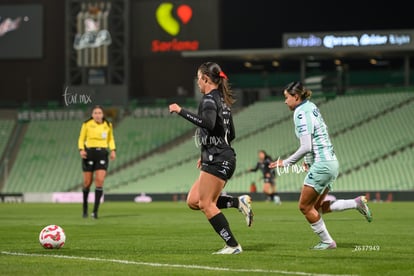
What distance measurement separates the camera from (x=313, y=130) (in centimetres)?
1277

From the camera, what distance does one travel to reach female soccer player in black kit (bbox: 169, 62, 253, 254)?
1211cm

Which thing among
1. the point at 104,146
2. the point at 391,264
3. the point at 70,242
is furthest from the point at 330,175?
the point at 104,146

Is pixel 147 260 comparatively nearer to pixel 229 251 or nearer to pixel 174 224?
pixel 229 251

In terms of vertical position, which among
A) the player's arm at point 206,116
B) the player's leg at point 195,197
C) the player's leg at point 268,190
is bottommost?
the player's leg at point 268,190

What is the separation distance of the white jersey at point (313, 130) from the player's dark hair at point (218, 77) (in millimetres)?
990

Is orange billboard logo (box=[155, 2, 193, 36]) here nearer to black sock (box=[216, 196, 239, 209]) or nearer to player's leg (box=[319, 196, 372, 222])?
player's leg (box=[319, 196, 372, 222])

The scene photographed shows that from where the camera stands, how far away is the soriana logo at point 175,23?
52125 millimetres

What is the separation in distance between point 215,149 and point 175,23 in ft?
133

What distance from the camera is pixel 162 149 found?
53.0 metres

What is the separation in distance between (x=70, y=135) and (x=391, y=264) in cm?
4506

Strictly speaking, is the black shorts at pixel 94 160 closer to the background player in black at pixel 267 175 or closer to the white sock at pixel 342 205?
the white sock at pixel 342 205

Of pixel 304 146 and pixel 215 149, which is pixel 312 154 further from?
pixel 215 149

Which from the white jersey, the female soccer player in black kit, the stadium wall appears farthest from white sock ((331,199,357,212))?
the stadium wall

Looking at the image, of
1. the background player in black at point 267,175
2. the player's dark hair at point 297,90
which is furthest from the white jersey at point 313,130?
the background player in black at point 267,175
